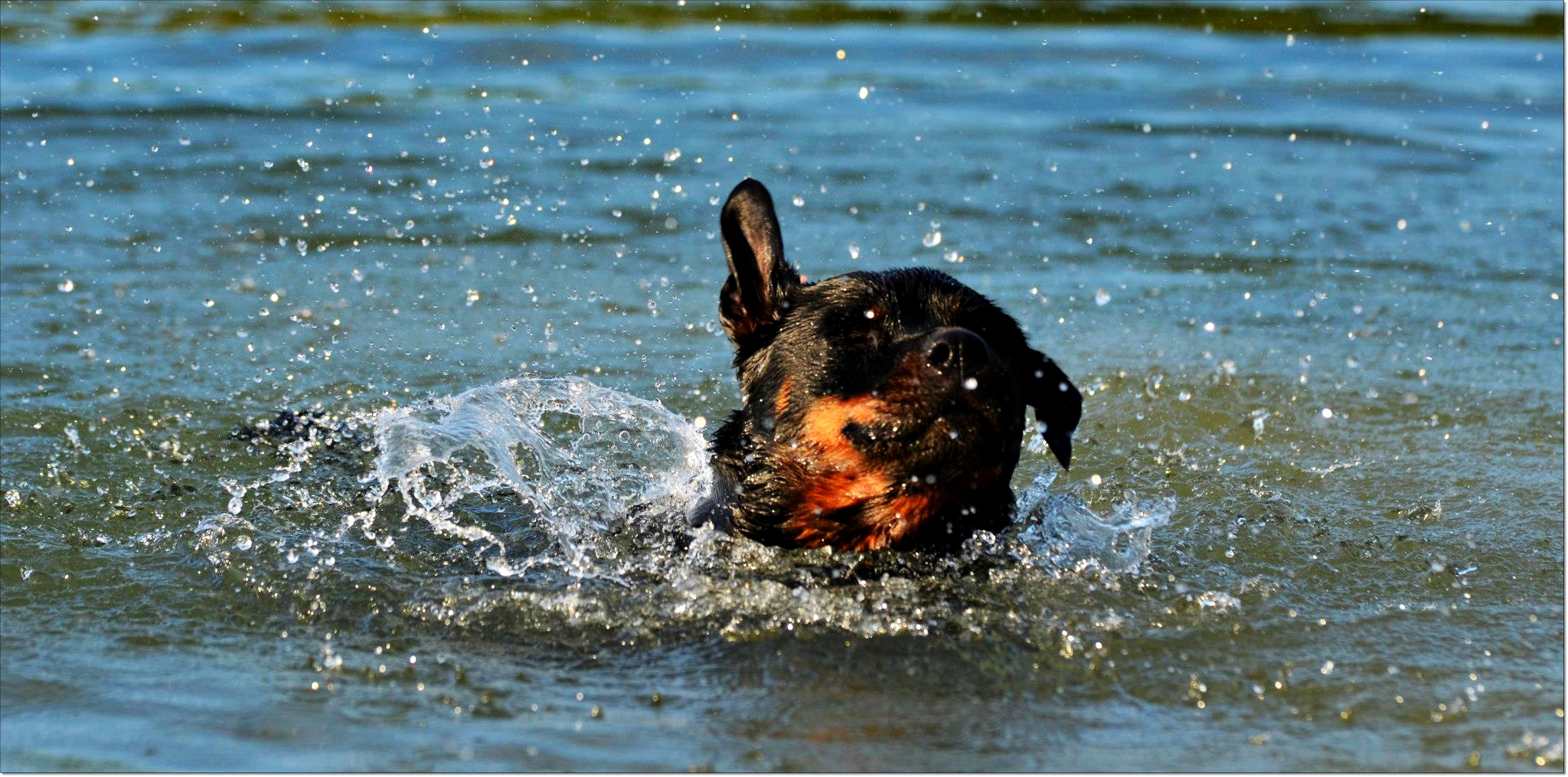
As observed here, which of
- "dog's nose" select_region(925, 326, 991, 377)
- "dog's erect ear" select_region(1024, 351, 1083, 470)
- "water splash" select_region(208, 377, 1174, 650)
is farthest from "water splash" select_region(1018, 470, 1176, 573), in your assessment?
"dog's nose" select_region(925, 326, 991, 377)

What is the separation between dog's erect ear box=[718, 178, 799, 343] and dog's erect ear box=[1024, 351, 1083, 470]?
2.63 ft

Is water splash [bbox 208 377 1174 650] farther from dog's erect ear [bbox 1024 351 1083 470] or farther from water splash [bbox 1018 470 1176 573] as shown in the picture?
dog's erect ear [bbox 1024 351 1083 470]

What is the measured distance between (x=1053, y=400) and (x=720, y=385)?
2953mm

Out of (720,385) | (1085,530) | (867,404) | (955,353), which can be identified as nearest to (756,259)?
(867,404)

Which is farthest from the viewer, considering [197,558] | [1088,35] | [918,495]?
[1088,35]

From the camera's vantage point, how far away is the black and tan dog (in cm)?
447

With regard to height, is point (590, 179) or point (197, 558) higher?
point (590, 179)

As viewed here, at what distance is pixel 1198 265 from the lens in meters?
9.73

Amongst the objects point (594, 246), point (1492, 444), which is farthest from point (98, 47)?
point (1492, 444)

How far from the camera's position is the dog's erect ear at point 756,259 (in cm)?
517

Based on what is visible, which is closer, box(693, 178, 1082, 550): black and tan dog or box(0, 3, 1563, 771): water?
box(0, 3, 1563, 771): water

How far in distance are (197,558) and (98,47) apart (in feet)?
34.4

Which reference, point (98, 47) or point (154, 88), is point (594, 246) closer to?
point (154, 88)

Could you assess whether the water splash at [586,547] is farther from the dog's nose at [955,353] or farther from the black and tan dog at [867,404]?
the dog's nose at [955,353]
